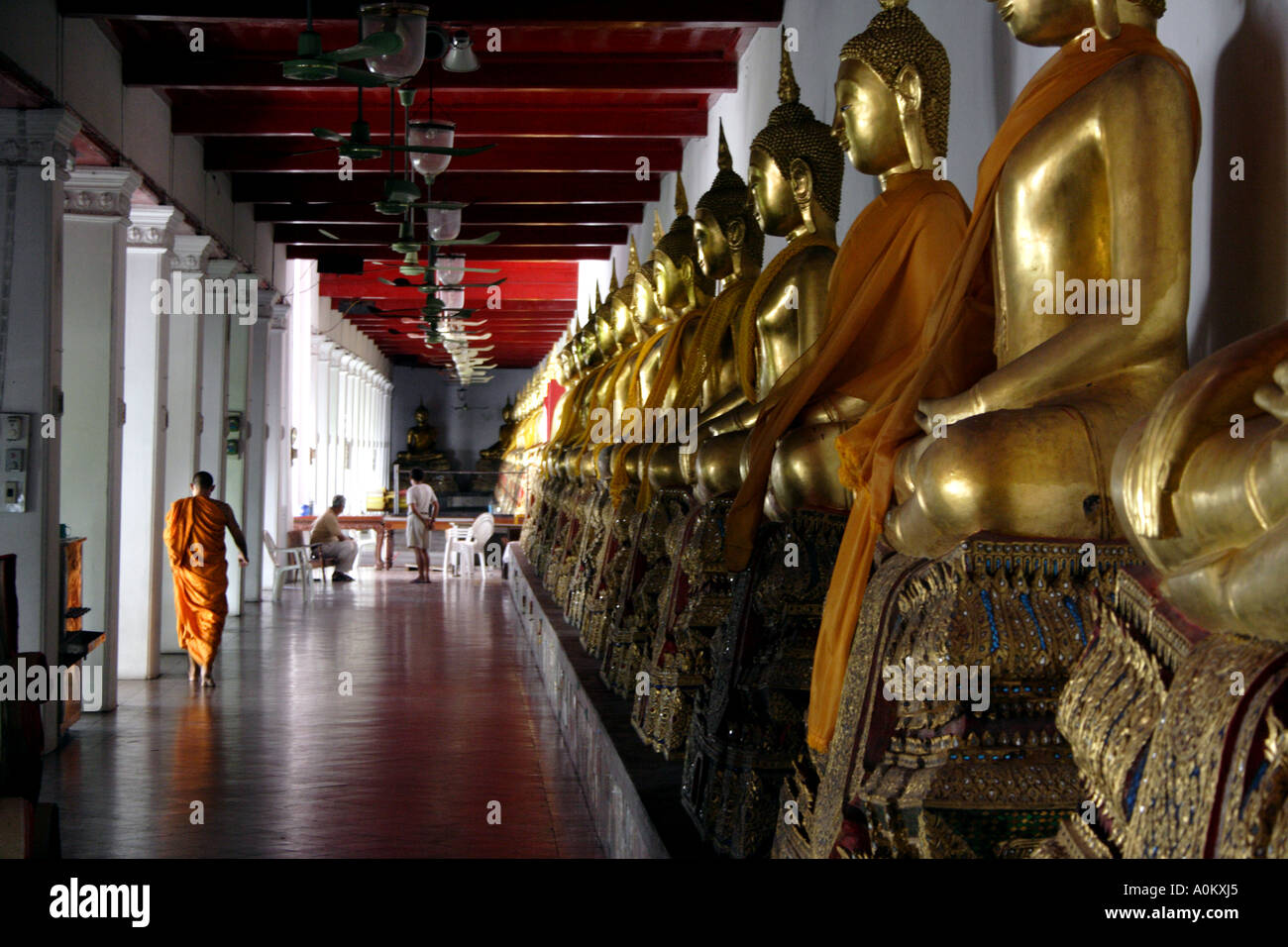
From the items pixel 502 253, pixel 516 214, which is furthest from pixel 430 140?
pixel 502 253

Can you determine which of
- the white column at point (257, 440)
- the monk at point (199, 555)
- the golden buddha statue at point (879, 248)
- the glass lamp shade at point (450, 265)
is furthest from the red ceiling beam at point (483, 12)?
the white column at point (257, 440)

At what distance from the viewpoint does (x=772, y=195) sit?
3480mm

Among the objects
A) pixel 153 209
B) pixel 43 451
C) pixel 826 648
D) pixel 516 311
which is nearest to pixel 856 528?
pixel 826 648

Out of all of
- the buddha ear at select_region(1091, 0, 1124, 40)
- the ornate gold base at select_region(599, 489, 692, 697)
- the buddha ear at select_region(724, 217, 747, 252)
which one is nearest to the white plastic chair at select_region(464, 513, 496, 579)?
the ornate gold base at select_region(599, 489, 692, 697)

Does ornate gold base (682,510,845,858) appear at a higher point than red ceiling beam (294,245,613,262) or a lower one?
lower

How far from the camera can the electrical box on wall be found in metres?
6.34

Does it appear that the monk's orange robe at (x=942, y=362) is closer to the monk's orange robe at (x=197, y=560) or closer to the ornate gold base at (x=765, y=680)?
the ornate gold base at (x=765, y=680)

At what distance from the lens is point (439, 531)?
22844mm

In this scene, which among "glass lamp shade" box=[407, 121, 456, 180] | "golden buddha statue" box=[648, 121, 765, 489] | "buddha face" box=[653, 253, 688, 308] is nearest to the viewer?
"golden buddha statue" box=[648, 121, 765, 489]

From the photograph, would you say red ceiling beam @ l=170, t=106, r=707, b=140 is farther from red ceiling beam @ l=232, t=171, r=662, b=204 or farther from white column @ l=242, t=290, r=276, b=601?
white column @ l=242, t=290, r=276, b=601

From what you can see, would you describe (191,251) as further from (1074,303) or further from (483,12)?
(1074,303)

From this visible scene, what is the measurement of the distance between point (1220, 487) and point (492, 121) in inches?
357

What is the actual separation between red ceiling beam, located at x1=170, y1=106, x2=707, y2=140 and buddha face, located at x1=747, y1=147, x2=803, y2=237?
6.08 m
